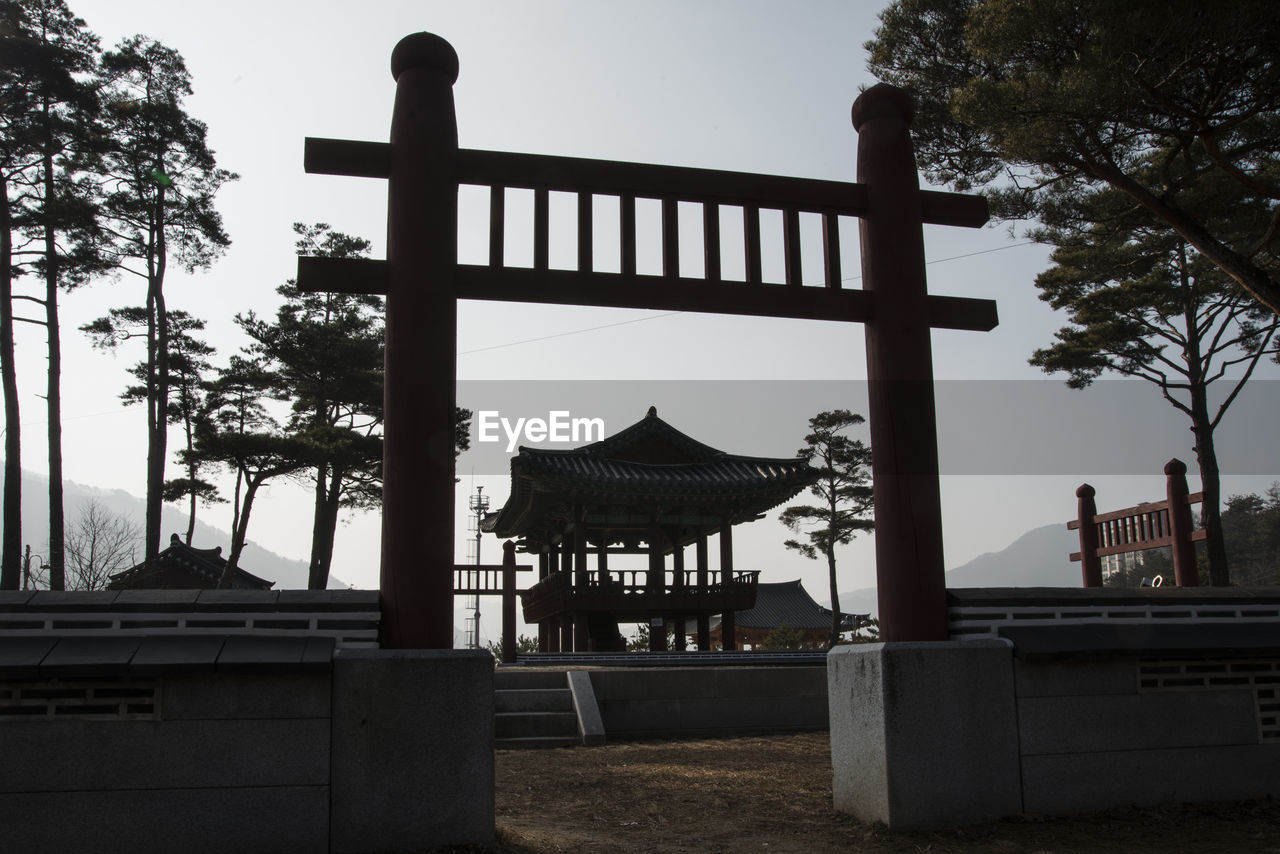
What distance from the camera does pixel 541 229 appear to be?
5938 mm

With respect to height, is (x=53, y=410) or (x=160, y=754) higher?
(x=53, y=410)

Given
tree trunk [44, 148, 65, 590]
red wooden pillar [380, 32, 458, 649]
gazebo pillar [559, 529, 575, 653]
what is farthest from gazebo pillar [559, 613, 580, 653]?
red wooden pillar [380, 32, 458, 649]

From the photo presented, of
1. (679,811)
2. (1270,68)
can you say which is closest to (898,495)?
(679,811)

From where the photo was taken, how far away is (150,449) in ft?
68.5

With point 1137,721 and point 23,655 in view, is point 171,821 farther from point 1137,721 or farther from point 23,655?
point 1137,721

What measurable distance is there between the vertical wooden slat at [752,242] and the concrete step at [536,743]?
621 centimetres

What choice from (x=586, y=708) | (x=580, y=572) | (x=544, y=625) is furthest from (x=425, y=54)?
(x=544, y=625)

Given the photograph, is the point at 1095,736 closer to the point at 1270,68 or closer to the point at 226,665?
the point at 226,665

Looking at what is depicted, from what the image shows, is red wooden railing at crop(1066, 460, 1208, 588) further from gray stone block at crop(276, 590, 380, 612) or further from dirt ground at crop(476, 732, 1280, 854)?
gray stone block at crop(276, 590, 380, 612)

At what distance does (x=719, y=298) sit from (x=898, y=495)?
1571mm

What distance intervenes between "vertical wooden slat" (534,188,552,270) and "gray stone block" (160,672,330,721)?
2552 mm

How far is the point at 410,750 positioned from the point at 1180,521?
1161cm

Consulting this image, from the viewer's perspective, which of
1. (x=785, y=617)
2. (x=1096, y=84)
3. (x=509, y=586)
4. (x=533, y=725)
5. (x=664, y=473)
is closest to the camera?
(x=1096, y=84)

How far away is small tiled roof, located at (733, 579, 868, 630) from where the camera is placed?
39.6 m
